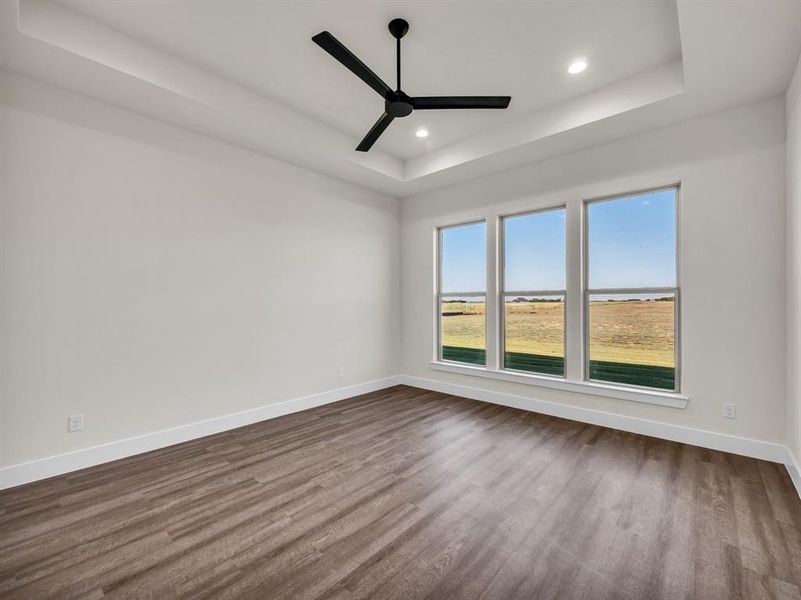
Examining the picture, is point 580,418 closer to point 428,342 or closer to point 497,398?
point 497,398

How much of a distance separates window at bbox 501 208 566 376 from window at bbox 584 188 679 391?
32 cm

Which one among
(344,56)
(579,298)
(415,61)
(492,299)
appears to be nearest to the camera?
(344,56)

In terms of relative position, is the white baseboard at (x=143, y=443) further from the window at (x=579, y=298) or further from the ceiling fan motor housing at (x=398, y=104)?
the ceiling fan motor housing at (x=398, y=104)

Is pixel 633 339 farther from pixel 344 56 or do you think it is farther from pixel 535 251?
pixel 344 56

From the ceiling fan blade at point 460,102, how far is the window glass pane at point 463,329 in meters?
2.63

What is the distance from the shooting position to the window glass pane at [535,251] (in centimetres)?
415

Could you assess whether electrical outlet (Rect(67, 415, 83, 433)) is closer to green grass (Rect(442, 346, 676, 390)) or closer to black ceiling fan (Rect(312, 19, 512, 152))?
black ceiling fan (Rect(312, 19, 512, 152))

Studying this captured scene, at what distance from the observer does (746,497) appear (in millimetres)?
2330

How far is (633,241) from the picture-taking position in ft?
12.0

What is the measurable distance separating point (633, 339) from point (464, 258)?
226cm

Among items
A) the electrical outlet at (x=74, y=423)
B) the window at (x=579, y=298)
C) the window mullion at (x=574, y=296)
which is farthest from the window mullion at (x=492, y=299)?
the electrical outlet at (x=74, y=423)

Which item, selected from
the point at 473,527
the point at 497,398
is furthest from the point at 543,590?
the point at 497,398

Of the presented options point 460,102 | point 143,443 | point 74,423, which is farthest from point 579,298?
point 74,423

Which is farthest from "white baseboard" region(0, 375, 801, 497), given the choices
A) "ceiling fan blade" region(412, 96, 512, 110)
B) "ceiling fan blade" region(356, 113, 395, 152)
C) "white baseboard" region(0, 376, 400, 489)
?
"ceiling fan blade" region(412, 96, 512, 110)
